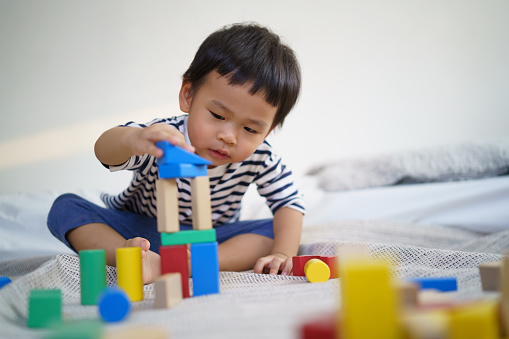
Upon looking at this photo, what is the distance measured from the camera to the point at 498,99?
7.68 ft

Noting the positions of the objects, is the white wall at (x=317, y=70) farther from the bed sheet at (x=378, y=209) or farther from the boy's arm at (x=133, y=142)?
the boy's arm at (x=133, y=142)

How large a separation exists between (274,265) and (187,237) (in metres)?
0.32

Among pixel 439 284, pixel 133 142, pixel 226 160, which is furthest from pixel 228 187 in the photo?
pixel 439 284

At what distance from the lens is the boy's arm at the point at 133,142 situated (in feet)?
2.27

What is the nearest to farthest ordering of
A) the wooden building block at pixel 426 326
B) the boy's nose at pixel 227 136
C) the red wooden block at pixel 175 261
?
the wooden building block at pixel 426 326 → the red wooden block at pixel 175 261 → the boy's nose at pixel 227 136

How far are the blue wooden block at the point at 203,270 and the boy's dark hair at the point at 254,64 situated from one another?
393 mm

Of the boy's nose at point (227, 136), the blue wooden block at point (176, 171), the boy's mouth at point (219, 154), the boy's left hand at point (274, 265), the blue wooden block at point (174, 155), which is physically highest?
the boy's nose at point (227, 136)

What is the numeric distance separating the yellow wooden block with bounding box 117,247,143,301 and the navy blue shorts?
15.3 inches

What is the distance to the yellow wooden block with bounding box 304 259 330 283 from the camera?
0.78 meters

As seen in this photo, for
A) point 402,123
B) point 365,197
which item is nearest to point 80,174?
point 365,197

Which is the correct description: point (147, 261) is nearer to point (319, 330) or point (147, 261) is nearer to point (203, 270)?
point (203, 270)

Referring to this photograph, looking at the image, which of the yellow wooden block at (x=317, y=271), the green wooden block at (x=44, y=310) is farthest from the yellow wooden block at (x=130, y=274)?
the yellow wooden block at (x=317, y=271)

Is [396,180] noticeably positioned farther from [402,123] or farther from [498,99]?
[498,99]

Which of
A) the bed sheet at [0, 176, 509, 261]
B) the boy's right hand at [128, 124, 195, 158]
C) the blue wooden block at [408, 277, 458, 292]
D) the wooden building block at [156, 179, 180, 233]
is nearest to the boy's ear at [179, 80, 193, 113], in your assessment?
the boy's right hand at [128, 124, 195, 158]
